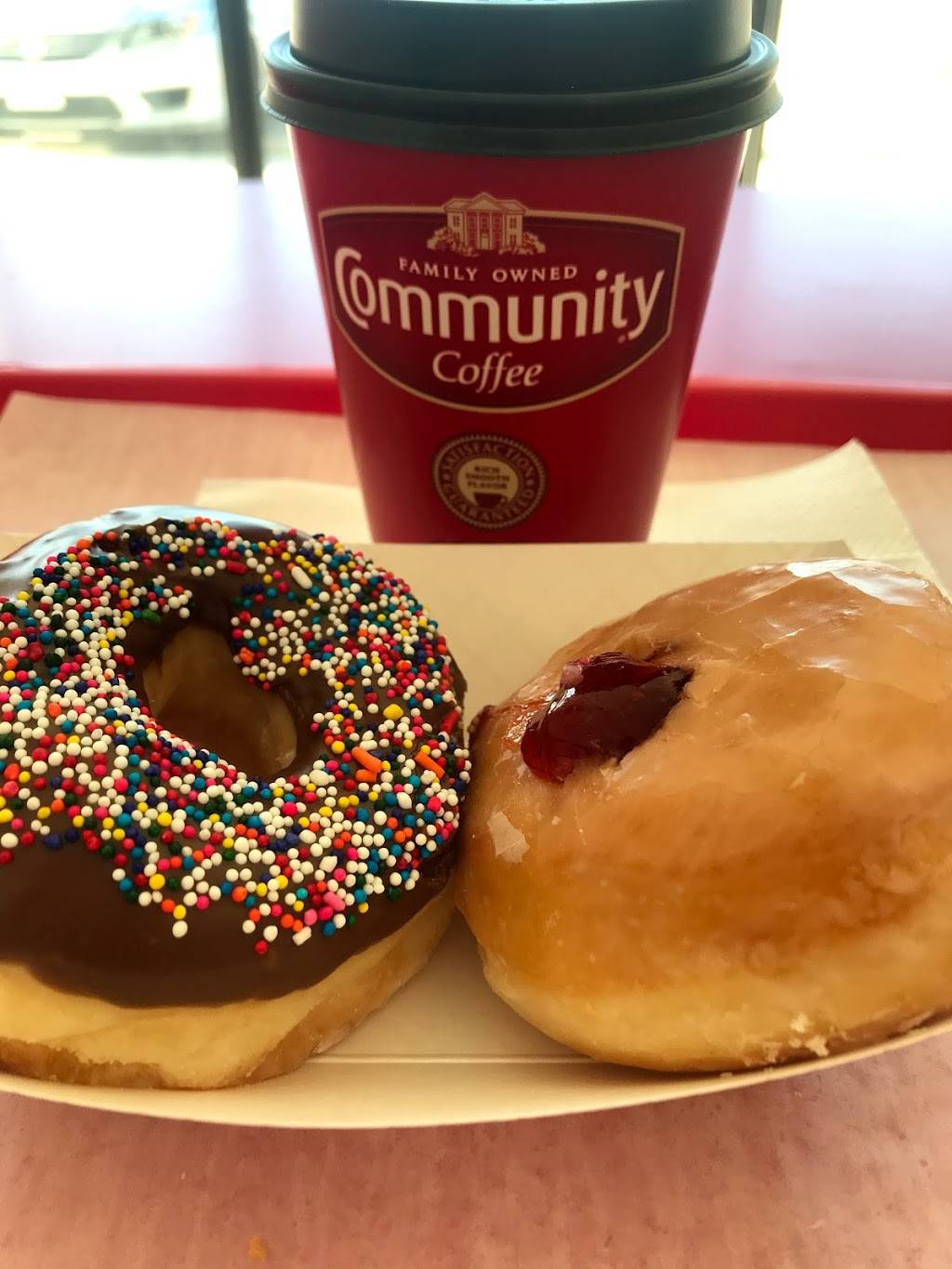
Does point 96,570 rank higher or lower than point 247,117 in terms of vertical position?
higher

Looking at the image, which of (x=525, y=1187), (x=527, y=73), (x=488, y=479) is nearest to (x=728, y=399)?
(x=488, y=479)

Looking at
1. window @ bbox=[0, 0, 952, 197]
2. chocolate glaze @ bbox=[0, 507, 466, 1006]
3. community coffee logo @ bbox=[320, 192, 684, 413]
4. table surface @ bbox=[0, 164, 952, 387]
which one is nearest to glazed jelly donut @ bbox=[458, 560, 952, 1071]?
chocolate glaze @ bbox=[0, 507, 466, 1006]

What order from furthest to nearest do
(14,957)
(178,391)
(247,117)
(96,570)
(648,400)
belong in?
(247,117)
(178,391)
(648,400)
(96,570)
(14,957)

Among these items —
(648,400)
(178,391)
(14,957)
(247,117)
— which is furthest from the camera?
(247,117)

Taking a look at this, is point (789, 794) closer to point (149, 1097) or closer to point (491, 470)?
point (149, 1097)

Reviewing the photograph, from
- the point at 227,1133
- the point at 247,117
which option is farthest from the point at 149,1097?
the point at 247,117

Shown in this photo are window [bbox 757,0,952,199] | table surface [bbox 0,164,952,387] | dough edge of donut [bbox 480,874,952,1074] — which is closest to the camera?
dough edge of donut [bbox 480,874,952,1074]

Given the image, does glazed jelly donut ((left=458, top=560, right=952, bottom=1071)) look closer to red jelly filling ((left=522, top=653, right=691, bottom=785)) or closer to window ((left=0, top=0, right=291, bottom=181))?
red jelly filling ((left=522, top=653, right=691, bottom=785))
